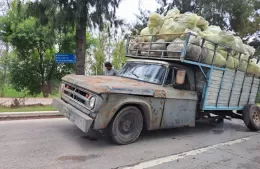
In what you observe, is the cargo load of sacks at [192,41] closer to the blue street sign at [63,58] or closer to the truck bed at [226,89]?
the truck bed at [226,89]

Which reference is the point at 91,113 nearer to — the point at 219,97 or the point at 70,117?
the point at 70,117

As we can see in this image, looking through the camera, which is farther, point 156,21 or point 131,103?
point 156,21

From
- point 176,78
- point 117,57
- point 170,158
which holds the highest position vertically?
point 176,78

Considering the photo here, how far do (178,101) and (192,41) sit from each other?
151cm

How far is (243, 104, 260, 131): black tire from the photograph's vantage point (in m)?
7.36

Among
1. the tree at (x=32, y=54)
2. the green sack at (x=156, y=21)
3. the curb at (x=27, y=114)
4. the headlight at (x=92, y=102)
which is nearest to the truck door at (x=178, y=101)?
the green sack at (x=156, y=21)

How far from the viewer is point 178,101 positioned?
581 cm

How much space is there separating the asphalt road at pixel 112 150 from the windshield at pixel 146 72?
4.64ft

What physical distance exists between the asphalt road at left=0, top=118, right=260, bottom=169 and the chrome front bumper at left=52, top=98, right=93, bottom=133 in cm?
49

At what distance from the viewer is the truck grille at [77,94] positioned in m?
4.81

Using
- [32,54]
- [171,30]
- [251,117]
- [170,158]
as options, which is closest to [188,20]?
[171,30]

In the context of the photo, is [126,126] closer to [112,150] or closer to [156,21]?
[112,150]

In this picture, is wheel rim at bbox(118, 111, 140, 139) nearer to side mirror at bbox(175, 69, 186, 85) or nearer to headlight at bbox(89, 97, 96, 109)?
headlight at bbox(89, 97, 96, 109)

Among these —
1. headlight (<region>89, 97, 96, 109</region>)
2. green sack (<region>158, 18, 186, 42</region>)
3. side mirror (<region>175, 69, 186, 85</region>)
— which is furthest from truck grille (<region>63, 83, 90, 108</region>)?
green sack (<region>158, 18, 186, 42</region>)
